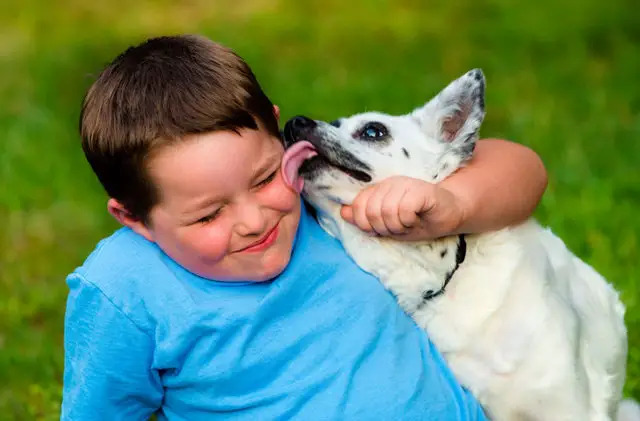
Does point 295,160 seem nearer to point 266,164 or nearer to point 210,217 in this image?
point 266,164

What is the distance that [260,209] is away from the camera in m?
2.29

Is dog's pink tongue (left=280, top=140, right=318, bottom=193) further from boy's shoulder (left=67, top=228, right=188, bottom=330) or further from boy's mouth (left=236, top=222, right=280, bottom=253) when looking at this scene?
boy's shoulder (left=67, top=228, right=188, bottom=330)

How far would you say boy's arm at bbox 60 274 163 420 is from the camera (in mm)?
2309

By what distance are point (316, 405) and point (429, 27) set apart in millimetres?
4956

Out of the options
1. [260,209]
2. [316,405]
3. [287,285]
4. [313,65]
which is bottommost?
[313,65]

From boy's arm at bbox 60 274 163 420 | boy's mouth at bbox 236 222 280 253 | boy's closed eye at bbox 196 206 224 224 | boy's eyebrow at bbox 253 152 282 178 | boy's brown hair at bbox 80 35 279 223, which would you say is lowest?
boy's arm at bbox 60 274 163 420

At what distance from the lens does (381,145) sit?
2.52m

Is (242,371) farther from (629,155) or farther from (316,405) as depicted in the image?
(629,155)

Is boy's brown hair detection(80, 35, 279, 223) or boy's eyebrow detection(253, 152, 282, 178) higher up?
boy's brown hair detection(80, 35, 279, 223)

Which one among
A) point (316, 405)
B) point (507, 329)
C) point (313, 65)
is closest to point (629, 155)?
point (313, 65)

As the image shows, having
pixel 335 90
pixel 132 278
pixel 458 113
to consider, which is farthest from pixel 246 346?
pixel 335 90

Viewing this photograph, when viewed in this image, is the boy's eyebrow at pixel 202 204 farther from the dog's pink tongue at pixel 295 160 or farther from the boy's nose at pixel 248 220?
the dog's pink tongue at pixel 295 160

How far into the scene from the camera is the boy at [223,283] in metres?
2.24

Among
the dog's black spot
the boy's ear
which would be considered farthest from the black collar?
the boy's ear
